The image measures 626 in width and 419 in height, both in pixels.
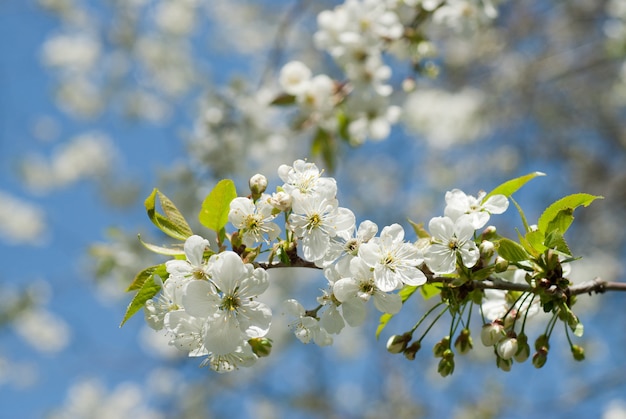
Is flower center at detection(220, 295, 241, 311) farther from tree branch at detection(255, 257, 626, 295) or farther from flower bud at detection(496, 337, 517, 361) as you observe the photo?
flower bud at detection(496, 337, 517, 361)

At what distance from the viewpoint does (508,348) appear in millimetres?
1273

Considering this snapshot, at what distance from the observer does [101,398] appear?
7684 mm

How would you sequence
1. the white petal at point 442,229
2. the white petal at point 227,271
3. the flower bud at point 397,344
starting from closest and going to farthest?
the white petal at point 227,271
the white petal at point 442,229
the flower bud at point 397,344

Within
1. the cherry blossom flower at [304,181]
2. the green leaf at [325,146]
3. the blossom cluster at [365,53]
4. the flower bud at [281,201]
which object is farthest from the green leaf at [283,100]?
the flower bud at [281,201]

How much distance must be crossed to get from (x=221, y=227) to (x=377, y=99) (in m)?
1.47

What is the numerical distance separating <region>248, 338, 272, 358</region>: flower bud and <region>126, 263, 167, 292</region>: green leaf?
0.23 meters

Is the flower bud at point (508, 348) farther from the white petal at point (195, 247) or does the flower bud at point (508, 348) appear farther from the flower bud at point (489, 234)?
the white petal at point (195, 247)

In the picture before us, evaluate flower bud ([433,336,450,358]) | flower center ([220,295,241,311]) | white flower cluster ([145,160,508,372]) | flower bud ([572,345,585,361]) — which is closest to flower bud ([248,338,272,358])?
white flower cluster ([145,160,508,372])

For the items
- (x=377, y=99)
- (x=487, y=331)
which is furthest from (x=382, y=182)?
(x=487, y=331)

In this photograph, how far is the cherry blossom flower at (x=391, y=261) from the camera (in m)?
1.23

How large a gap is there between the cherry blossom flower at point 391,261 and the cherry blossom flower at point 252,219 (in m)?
0.20

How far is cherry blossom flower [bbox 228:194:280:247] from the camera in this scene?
1288 millimetres

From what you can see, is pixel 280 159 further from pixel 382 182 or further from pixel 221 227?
pixel 221 227

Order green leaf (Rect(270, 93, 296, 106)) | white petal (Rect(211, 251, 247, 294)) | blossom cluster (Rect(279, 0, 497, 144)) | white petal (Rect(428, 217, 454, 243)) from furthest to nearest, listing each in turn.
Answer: green leaf (Rect(270, 93, 296, 106)), blossom cluster (Rect(279, 0, 497, 144)), white petal (Rect(428, 217, 454, 243)), white petal (Rect(211, 251, 247, 294))
